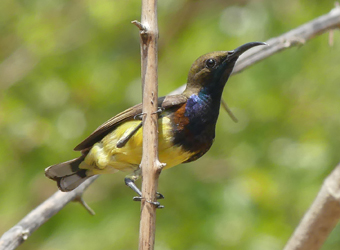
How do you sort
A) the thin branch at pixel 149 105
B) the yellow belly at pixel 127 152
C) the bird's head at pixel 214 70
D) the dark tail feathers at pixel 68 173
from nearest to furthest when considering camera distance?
1. the thin branch at pixel 149 105
2. the yellow belly at pixel 127 152
3. the bird's head at pixel 214 70
4. the dark tail feathers at pixel 68 173

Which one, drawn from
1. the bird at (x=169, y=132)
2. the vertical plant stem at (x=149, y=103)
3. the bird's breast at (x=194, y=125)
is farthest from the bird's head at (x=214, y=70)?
the vertical plant stem at (x=149, y=103)

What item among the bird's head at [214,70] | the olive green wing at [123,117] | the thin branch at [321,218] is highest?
the bird's head at [214,70]

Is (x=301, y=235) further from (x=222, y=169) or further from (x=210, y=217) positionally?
(x=222, y=169)

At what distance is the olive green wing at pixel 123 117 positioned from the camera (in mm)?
3278

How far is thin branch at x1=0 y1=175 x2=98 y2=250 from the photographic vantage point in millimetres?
2834

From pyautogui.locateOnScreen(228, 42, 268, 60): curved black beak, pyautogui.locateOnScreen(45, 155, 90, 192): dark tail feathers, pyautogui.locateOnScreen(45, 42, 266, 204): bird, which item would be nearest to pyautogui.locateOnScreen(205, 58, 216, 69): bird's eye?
pyautogui.locateOnScreen(45, 42, 266, 204): bird

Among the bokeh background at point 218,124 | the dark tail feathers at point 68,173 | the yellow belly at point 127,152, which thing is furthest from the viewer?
the bokeh background at point 218,124

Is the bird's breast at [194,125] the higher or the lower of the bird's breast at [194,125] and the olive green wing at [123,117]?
the lower

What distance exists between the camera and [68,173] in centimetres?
374

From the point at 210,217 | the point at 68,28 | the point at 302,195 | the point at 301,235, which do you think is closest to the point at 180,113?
the point at 301,235

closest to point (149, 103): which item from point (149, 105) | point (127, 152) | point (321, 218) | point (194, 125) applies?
point (149, 105)

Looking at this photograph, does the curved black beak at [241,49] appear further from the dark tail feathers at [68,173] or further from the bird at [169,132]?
the dark tail feathers at [68,173]

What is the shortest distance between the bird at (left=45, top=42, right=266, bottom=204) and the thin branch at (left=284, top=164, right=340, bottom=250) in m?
0.83

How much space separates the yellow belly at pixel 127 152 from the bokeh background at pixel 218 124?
122 cm
